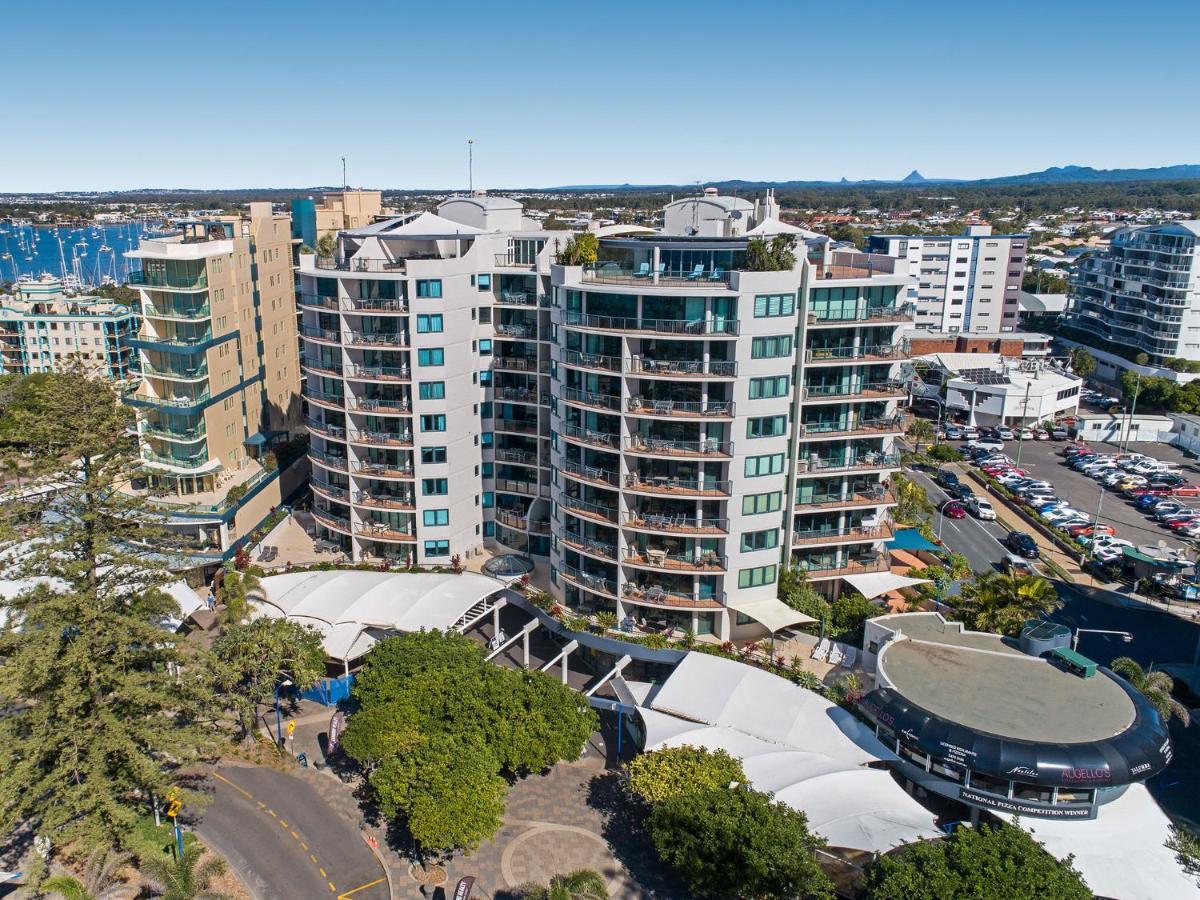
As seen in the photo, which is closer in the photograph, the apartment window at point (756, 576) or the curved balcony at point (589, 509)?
the apartment window at point (756, 576)

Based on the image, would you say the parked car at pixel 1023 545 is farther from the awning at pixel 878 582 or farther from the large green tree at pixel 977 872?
the large green tree at pixel 977 872

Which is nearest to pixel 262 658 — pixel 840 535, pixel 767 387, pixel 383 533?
pixel 383 533

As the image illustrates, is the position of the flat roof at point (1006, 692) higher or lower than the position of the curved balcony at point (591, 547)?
lower

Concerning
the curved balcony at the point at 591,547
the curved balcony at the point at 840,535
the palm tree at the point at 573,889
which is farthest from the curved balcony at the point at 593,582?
the palm tree at the point at 573,889

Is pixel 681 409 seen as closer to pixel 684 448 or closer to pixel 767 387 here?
pixel 684 448

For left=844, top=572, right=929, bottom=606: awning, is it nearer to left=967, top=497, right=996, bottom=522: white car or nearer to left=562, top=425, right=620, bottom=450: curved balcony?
left=562, top=425, right=620, bottom=450: curved balcony

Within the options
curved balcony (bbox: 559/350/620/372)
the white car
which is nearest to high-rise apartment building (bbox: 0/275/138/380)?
curved balcony (bbox: 559/350/620/372)
